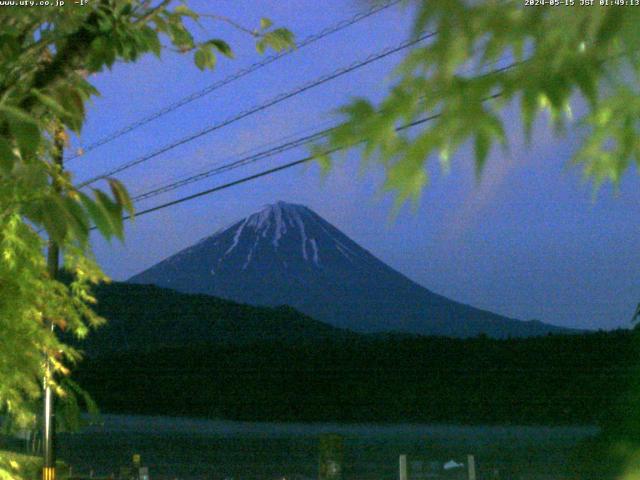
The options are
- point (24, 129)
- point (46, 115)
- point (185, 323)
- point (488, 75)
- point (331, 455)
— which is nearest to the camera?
point (488, 75)

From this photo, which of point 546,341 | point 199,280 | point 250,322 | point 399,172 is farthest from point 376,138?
point 199,280

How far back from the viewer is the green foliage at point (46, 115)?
8.84 feet

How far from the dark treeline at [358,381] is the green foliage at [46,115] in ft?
93.0

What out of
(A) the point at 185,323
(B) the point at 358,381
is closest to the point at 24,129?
(B) the point at 358,381

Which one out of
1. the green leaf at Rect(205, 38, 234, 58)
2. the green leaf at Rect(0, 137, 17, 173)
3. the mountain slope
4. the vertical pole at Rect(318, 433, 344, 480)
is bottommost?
the vertical pole at Rect(318, 433, 344, 480)

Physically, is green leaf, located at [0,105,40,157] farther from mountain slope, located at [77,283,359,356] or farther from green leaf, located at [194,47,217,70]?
mountain slope, located at [77,283,359,356]

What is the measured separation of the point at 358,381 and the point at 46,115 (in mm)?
44540

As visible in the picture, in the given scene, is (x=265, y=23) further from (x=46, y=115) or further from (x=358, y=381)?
(x=358, y=381)

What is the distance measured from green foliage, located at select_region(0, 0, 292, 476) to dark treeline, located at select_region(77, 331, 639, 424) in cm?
2833

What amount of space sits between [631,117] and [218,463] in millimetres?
32335

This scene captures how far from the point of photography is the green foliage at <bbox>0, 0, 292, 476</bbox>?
2695mm

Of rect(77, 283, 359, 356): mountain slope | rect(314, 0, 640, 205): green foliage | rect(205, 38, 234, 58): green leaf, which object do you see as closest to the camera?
rect(314, 0, 640, 205): green foliage

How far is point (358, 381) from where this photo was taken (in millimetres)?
48562

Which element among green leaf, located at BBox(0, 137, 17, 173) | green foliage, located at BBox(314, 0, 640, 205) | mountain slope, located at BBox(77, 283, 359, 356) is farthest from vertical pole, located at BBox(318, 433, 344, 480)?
mountain slope, located at BBox(77, 283, 359, 356)
